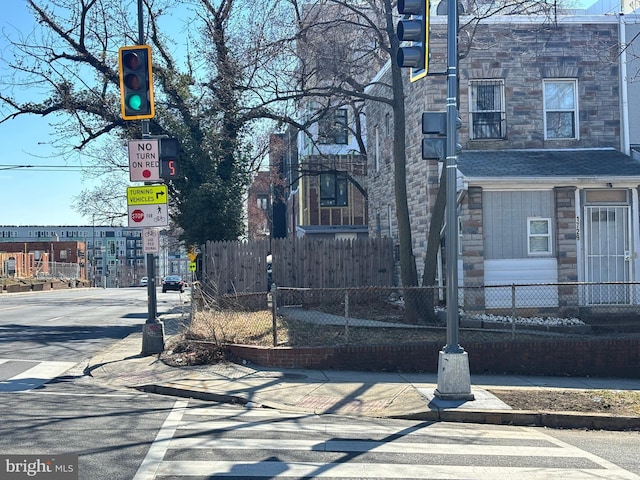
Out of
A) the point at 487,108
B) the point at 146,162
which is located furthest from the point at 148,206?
the point at 487,108

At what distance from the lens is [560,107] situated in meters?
16.3

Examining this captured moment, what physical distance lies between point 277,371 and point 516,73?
33.3 ft

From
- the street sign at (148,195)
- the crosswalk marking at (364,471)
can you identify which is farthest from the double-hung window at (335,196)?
the crosswalk marking at (364,471)

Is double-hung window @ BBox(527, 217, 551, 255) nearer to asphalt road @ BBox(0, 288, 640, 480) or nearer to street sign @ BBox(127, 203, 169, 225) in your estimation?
asphalt road @ BBox(0, 288, 640, 480)

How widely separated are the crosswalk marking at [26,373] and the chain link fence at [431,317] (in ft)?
8.69

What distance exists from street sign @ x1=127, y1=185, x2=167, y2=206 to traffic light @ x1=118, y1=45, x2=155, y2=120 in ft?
5.19

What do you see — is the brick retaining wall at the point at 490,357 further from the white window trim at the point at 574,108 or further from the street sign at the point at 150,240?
the white window trim at the point at 574,108

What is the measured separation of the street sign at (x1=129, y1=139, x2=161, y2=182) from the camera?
40.8 ft

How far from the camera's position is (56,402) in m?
Answer: 8.45

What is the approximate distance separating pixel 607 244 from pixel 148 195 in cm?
1084

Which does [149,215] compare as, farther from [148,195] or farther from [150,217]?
[148,195]

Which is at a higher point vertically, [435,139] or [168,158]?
[168,158]

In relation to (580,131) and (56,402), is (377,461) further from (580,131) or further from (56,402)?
(580,131)

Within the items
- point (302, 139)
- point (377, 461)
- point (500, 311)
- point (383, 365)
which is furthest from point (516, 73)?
point (302, 139)
